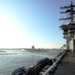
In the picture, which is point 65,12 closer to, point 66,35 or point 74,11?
point 74,11

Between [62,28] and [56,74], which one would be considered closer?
[56,74]

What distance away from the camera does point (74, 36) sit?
6147cm

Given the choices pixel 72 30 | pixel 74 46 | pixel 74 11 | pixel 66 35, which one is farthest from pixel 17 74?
pixel 74 11

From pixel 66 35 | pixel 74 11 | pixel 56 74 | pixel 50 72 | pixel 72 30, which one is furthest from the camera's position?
pixel 74 11

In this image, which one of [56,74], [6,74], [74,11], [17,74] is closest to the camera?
[56,74]

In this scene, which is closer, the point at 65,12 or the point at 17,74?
the point at 17,74

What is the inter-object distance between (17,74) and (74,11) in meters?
68.4

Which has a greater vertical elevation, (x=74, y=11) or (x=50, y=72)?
(x=74, y=11)

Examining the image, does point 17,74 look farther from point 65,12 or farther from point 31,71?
point 65,12

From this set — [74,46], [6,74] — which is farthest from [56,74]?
[74,46]

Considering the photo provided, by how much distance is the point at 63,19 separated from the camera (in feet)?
295

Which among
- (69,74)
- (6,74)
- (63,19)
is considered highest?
(63,19)

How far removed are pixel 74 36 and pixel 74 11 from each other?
26.4 meters

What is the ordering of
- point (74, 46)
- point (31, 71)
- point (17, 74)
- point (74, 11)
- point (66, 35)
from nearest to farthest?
point (31, 71) < point (17, 74) < point (74, 46) < point (66, 35) < point (74, 11)
